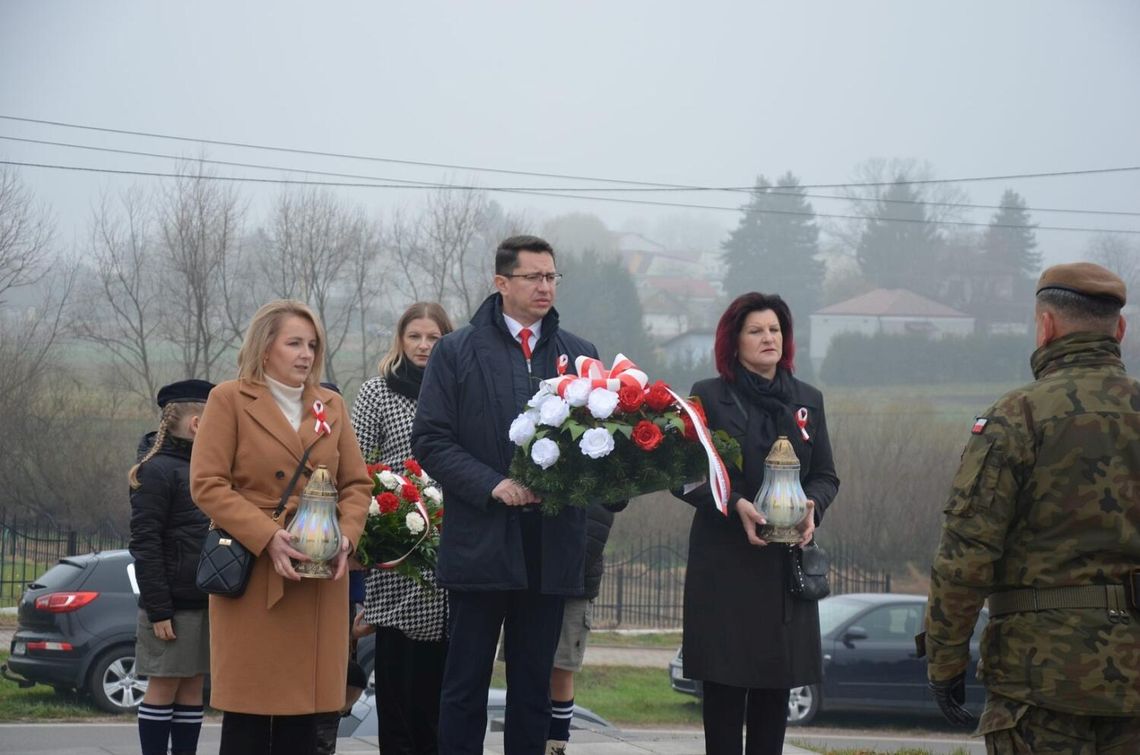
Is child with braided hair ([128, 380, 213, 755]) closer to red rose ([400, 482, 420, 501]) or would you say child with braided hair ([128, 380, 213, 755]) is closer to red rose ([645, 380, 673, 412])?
red rose ([400, 482, 420, 501])

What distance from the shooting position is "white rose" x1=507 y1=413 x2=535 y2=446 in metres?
4.55

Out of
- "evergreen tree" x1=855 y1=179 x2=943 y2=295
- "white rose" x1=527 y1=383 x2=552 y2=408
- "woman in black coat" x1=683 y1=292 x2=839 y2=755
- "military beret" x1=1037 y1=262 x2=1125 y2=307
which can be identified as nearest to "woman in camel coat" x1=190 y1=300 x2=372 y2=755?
"white rose" x1=527 y1=383 x2=552 y2=408

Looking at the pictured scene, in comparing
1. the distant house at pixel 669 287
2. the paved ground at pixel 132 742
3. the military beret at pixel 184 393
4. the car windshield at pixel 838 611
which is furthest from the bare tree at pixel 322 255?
the military beret at pixel 184 393

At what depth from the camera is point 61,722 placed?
1081cm

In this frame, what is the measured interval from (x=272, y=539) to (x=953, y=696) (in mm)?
2372

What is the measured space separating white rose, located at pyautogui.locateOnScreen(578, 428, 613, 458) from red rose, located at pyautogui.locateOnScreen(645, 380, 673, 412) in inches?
12.0

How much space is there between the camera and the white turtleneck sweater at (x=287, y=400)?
15.7ft

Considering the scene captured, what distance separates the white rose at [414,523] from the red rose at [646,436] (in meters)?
1.34

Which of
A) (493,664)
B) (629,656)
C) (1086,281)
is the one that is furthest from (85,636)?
(629,656)

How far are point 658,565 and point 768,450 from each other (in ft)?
74.8

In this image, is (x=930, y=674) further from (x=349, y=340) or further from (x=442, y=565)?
(x=349, y=340)

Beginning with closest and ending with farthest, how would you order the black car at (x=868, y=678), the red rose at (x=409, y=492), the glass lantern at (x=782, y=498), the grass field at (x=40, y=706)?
the glass lantern at (x=782, y=498) → the red rose at (x=409, y=492) → the grass field at (x=40, y=706) → the black car at (x=868, y=678)

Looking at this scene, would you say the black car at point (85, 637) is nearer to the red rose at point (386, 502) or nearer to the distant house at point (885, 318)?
the red rose at point (386, 502)

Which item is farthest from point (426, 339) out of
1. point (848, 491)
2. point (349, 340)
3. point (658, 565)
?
point (349, 340)
